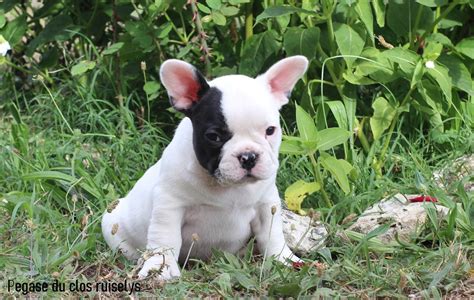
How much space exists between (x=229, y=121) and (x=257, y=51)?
1.77m

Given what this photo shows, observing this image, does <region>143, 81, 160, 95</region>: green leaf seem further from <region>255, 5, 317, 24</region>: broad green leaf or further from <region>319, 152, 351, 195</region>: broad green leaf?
<region>319, 152, 351, 195</region>: broad green leaf

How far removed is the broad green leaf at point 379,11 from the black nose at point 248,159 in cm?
179

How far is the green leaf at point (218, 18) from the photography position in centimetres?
595

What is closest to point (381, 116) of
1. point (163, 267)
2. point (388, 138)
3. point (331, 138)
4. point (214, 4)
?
point (388, 138)

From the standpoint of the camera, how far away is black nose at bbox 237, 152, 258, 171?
4.34 m

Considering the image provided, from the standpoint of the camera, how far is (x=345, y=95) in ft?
19.6

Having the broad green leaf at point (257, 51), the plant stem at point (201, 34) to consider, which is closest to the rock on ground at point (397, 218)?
the broad green leaf at point (257, 51)

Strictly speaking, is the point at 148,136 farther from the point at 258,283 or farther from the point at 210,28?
the point at 258,283

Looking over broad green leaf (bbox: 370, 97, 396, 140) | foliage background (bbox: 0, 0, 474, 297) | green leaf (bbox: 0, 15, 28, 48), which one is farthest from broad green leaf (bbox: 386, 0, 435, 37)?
green leaf (bbox: 0, 15, 28, 48)

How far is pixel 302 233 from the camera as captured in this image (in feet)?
17.0

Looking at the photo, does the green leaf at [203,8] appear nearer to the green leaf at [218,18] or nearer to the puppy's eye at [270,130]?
the green leaf at [218,18]

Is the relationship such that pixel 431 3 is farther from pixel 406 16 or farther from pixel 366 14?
pixel 366 14

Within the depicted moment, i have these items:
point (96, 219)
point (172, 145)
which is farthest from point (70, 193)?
point (172, 145)

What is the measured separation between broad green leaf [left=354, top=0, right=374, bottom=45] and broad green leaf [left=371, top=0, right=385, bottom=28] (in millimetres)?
109
